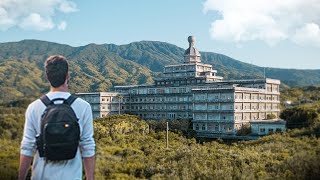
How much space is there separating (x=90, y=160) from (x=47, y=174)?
0.57 metres

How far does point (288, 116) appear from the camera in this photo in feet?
190

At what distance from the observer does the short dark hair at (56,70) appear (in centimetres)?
514

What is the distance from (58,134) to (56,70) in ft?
2.82

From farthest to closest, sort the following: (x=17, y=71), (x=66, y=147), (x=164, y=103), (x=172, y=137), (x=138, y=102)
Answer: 1. (x=17, y=71)
2. (x=138, y=102)
3. (x=164, y=103)
4. (x=172, y=137)
5. (x=66, y=147)

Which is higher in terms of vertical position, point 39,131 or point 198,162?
point 39,131

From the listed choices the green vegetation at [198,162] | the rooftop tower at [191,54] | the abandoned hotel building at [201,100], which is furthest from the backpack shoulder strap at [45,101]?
the rooftop tower at [191,54]

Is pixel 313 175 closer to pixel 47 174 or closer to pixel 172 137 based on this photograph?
pixel 47 174

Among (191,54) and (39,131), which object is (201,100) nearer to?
(191,54)

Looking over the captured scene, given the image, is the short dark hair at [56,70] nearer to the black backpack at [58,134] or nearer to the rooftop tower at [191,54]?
the black backpack at [58,134]

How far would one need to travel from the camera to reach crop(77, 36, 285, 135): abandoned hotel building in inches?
2527

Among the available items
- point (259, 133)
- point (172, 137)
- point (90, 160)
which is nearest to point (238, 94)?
point (259, 133)

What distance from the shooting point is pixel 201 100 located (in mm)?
68312

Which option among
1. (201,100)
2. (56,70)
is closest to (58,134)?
(56,70)

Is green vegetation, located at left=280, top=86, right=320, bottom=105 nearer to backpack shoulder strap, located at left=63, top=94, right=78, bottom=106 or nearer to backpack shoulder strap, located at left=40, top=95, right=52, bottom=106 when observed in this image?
backpack shoulder strap, located at left=63, top=94, right=78, bottom=106
